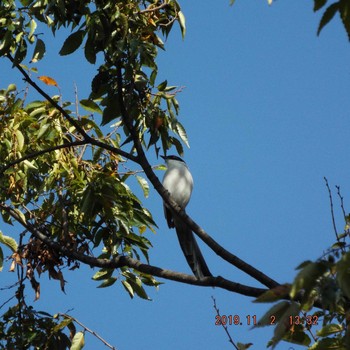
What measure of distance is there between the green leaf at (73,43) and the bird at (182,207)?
3.48ft

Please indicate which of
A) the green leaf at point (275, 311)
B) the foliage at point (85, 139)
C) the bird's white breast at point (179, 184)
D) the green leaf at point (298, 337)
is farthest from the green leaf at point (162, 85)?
the green leaf at point (275, 311)

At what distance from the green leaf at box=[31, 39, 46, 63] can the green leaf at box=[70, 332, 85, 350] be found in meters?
1.66

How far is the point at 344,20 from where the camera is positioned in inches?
76.4

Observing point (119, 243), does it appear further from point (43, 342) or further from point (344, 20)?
point (344, 20)

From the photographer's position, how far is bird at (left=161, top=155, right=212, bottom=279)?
4359mm

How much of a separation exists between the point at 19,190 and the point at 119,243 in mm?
740

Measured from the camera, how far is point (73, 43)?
4.05 metres

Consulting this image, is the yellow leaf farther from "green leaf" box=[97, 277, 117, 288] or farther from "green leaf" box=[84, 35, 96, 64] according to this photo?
"green leaf" box=[97, 277, 117, 288]

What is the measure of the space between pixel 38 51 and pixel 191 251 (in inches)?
62.2

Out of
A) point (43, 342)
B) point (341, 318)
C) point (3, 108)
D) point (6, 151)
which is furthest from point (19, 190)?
point (341, 318)

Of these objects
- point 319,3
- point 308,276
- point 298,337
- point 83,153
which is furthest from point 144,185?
point 308,276

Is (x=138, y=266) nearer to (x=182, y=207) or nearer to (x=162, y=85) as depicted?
(x=162, y=85)

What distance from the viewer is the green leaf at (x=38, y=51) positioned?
438cm

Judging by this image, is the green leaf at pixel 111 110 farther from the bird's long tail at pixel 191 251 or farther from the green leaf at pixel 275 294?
the green leaf at pixel 275 294
